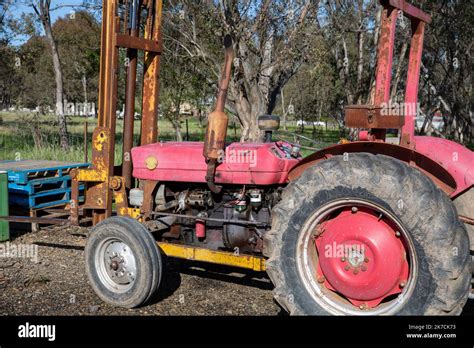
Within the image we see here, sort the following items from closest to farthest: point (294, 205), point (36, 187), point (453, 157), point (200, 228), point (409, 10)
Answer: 1. point (294, 205)
2. point (409, 10)
3. point (453, 157)
4. point (200, 228)
5. point (36, 187)

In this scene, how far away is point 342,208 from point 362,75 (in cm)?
2345

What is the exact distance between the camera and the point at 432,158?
167 inches

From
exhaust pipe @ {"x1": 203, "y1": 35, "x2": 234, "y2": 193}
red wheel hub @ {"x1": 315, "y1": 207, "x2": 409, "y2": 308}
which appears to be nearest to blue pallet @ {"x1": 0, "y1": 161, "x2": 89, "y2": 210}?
exhaust pipe @ {"x1": 203, "y1": 35, "x2": 234, "y2": 193}

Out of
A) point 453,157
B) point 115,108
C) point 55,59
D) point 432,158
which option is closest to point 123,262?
point 115,108

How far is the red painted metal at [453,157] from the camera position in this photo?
428 cm

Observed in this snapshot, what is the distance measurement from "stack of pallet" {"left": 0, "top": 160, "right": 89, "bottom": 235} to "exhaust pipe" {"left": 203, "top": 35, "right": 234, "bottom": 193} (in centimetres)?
392

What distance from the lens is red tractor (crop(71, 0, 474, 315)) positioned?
3602 mm

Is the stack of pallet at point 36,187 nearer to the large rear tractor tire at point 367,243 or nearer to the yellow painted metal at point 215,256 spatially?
the yellow painted metal at point 215,256

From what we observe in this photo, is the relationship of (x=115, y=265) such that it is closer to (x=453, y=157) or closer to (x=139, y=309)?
(x=139, y=309)

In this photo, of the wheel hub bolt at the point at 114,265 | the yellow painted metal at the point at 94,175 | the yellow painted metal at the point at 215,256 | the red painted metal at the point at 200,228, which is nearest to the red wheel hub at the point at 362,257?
the yellow painted metal at the point at 215,256

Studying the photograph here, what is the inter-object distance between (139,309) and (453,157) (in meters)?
3.15

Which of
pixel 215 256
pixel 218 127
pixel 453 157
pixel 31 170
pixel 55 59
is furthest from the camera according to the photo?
pixel 55 59

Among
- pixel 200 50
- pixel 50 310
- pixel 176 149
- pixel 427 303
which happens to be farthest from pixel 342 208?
pixel 200 50

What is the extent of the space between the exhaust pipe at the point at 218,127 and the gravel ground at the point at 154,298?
128 centimetres
